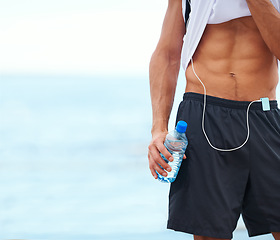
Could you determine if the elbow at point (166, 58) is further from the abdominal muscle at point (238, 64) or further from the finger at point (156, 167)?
the finger at point (156, 167)

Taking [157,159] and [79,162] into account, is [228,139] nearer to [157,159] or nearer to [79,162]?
[157,159]

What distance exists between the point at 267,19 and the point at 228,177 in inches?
15.4

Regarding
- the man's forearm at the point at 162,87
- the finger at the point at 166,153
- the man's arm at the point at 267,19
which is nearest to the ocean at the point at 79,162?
the man's forearm at the point at 162,87

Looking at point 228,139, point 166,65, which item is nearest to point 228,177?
point 228,139

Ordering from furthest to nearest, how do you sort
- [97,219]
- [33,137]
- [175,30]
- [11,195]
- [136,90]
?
[136,90]
[33,137]
[11,195]
[97,219]
[175,30]

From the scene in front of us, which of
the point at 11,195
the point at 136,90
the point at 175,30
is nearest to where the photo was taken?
the point at 175,30

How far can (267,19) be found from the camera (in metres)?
1.14

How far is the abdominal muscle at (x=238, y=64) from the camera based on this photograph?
4.09 feet

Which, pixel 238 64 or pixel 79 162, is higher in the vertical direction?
pixel 238 64

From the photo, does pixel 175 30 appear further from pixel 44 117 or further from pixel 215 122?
pixel 44 117

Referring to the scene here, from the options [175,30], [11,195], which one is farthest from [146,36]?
[175,30]

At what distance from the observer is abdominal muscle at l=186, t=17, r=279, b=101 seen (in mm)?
1247

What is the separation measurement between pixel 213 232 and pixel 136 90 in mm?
11919

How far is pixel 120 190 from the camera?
5.96 metres
